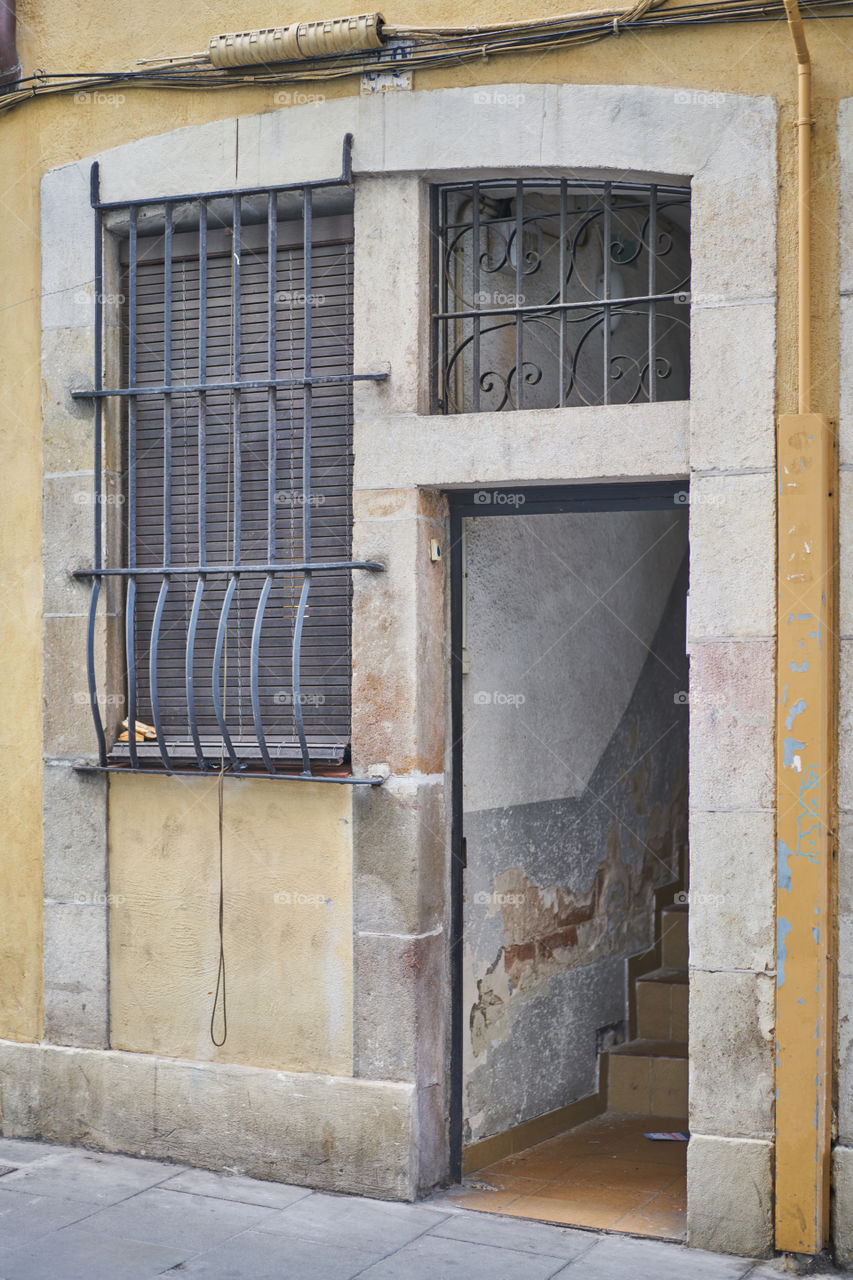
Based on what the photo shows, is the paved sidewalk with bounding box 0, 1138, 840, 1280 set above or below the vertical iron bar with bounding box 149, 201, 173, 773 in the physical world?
below

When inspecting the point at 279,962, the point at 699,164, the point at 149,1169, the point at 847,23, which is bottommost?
the point at 149,1169

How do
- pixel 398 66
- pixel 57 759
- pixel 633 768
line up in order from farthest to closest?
pixel 633 768, pixel 57 759, pixel 398 66

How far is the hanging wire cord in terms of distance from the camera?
5262mm

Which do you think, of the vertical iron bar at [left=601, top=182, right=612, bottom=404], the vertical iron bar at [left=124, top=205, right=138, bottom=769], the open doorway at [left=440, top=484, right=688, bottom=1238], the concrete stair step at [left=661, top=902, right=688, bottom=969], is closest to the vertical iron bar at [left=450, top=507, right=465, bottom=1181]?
the open doorway at [left=440, top=484, right=688, bottom=1238]

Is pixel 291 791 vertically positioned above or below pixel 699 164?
below

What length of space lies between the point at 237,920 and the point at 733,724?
7.66ft

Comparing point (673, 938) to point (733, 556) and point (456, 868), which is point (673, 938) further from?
point (733, 556)

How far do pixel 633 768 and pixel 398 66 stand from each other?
3.86 metres

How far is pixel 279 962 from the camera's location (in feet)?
19.7

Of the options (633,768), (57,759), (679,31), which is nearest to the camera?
(679,31)

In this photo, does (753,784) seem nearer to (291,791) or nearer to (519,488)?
(519,488)

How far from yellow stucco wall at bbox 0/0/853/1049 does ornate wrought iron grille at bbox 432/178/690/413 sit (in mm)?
499

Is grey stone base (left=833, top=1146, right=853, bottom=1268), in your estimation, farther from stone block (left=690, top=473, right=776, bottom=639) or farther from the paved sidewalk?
stone block (left=690, top=473, right=776, bottom=639)

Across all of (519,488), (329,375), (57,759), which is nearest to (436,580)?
(519,488)
